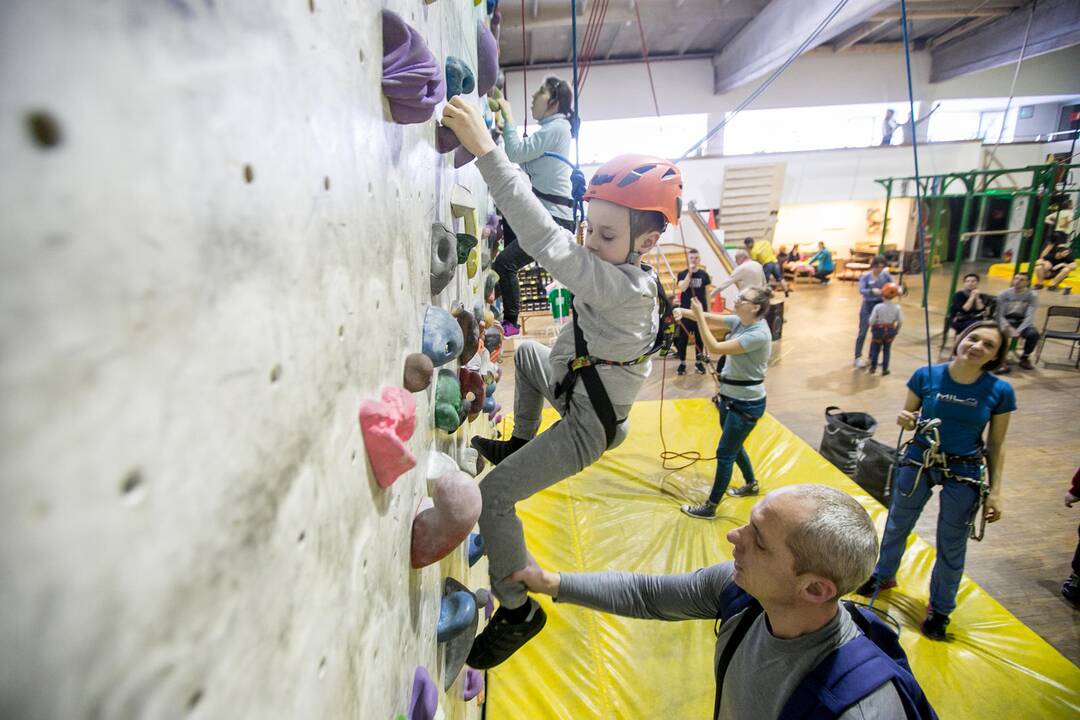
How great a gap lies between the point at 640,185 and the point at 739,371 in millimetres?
2054

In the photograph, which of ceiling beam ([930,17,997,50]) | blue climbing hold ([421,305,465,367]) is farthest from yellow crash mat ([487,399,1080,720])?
ceiling beam ([930,17,997,50])

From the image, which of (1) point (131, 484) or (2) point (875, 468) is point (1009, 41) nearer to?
(2) point (875, 468)

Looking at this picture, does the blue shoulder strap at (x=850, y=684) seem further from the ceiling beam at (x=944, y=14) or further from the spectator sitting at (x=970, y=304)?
the ceiling beam at (x=944, y=14)

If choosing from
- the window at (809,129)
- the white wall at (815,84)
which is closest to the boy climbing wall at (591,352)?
the white wall at (815,84)

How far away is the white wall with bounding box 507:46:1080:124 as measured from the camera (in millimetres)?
11227

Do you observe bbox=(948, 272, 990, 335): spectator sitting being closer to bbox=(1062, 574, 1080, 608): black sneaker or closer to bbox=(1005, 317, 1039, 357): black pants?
bbox=(1005, 317, 1039, 357): black pants

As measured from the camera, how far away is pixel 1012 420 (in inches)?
196

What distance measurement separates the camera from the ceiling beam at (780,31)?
19.4 feet

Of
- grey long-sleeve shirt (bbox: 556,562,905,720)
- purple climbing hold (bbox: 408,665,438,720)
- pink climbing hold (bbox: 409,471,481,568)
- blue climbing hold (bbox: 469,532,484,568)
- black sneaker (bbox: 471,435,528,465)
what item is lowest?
blue climbing hold (bbox: 469,532,484,568)

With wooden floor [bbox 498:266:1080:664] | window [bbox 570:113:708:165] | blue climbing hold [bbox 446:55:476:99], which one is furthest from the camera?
window [bbox 570:113:708:165]

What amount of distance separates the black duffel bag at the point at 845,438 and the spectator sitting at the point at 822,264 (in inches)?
406

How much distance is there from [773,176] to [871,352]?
292 inches

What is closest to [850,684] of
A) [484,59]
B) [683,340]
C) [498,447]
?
[498,447]

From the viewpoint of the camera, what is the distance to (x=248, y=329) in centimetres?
37
